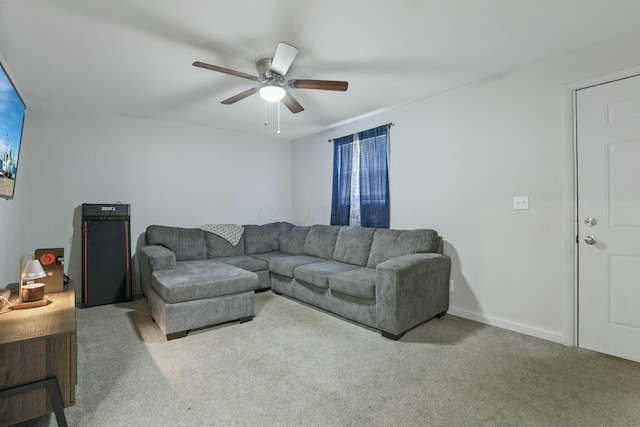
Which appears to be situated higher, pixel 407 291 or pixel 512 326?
pixel 407 291

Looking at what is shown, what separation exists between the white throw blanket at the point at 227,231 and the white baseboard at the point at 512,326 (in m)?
2.93

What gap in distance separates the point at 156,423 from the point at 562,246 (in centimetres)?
303

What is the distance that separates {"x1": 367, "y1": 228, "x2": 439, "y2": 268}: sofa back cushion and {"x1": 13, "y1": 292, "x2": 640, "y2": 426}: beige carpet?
765mm

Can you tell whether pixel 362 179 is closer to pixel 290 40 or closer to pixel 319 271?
pixel 319 271

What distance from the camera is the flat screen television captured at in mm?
2135

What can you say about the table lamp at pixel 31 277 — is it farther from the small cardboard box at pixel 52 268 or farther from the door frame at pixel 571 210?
the door frame at pixel 571 210

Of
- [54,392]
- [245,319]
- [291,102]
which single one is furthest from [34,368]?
[291,102]

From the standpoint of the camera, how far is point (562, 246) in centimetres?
249

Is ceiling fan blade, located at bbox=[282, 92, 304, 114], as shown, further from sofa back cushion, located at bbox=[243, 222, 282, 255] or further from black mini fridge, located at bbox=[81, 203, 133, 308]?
black mini fridge, located at bbox=[81, 203, 133, 308]

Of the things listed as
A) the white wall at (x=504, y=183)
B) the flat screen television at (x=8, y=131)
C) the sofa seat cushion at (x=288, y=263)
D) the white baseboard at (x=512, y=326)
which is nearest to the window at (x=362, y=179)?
the white wall at (x=504, y=183)

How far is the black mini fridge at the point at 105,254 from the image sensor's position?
11.3 feet

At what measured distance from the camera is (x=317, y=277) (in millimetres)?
3246

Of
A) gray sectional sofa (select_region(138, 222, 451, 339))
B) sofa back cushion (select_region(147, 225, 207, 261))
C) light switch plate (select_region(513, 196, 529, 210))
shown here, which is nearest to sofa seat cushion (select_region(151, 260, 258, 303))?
gray sectional sofa (select_region(138, 222, 451, 339))

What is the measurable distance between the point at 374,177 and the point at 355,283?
1.62 m
